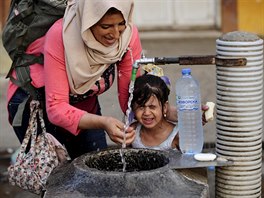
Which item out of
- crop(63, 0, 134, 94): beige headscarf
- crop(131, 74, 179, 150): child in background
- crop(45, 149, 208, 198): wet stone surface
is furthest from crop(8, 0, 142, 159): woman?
crop(45, 149, 208, 198): wet stone surface

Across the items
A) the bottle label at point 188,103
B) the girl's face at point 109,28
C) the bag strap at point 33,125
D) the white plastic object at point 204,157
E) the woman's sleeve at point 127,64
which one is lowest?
the white plastic object at point 204,157

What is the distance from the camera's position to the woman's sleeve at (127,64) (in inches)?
142

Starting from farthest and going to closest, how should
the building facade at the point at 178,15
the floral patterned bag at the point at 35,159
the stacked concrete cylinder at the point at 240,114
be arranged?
the building facade at the point at 178,15 < the floral patterned bag at the point at 35,159 < the stacked concrete cylinder at the point at 240,114

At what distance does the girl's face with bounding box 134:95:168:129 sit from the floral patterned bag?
0.46m

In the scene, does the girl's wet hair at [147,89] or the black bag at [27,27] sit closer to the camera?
the black bag at [27,27]

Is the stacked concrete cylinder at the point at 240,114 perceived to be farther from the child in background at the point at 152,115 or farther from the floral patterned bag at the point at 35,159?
the floral patterned bag at the point at 35,159

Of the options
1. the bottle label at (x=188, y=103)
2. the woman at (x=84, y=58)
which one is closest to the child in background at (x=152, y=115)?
the woman at (x=84, y=58)

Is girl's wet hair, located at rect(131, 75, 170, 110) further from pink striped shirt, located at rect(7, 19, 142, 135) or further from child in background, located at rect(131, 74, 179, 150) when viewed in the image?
pink striped shirt, located at rect(7, 19, 142, 135)

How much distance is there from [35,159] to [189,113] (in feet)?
2.49

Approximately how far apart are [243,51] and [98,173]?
0.84 meters

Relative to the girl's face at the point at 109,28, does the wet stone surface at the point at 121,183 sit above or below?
below

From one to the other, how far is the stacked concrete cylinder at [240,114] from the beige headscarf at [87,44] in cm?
46

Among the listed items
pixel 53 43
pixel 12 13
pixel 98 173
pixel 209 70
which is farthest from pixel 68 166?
pixel 209 70

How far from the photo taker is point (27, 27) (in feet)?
11.8
